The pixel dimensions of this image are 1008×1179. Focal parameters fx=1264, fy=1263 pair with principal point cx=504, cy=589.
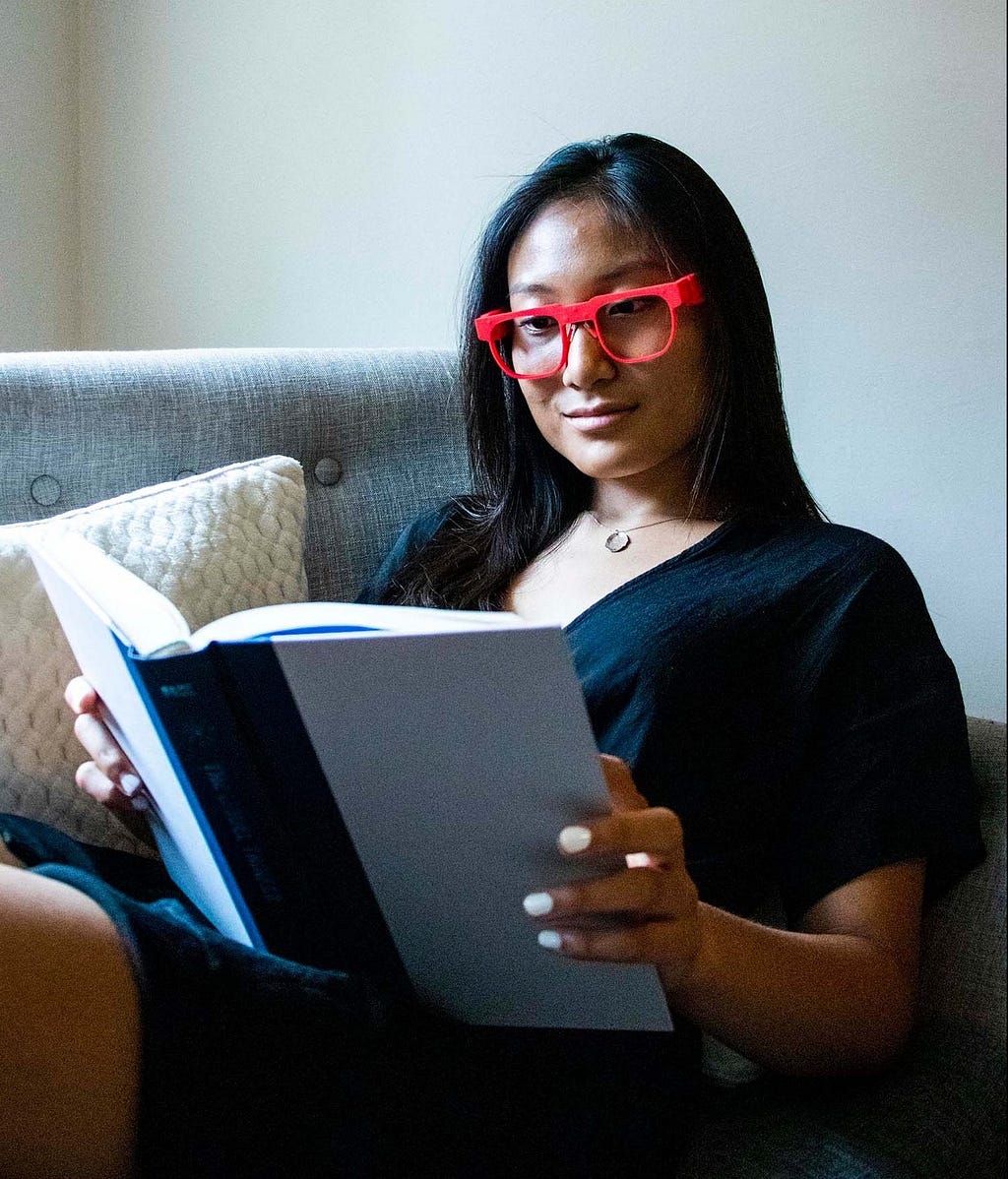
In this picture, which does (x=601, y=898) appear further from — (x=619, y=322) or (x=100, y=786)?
(x=619, y=322)

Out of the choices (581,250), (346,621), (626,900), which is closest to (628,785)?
(626,900)

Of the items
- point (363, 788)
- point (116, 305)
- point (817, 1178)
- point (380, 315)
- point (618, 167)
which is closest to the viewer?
point (363, 788)

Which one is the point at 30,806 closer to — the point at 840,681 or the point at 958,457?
the point at 840,681

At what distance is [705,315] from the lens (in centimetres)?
119

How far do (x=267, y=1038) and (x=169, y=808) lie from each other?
177 millimetres

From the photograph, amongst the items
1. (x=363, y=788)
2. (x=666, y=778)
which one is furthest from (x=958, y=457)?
(x=363, y=788)

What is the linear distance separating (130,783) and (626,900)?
1.41 ft

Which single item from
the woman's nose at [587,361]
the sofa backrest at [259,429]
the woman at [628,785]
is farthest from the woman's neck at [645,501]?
the sofa backrest at [259,429]

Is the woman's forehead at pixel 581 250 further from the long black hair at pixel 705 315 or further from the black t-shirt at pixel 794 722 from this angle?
the black t-shirt at pixel 794 722

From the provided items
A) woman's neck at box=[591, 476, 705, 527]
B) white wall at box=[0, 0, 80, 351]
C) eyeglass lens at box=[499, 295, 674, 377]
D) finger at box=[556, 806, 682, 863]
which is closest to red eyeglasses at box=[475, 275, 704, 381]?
eyeglass lens at box=[499, 295, 674, 377]

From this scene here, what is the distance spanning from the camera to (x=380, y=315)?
1.97m

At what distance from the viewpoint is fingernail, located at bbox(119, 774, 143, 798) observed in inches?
37.3

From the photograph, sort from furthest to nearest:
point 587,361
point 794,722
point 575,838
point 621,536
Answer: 1. point 621,536
2. point 587,361
3. point 794,722
4. point 575,838

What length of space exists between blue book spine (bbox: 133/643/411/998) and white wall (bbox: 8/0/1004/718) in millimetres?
958
